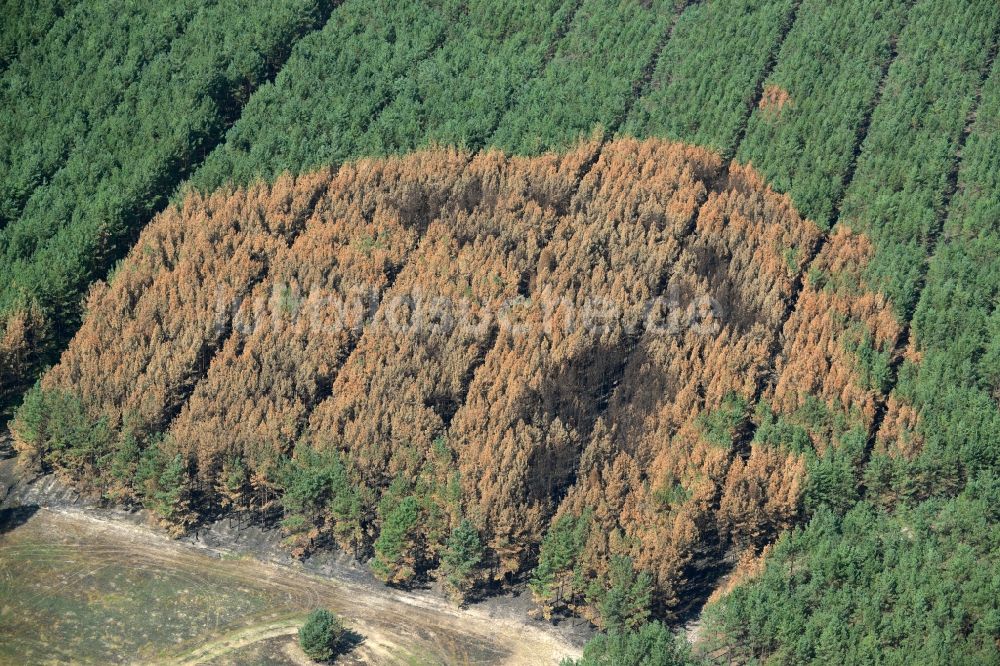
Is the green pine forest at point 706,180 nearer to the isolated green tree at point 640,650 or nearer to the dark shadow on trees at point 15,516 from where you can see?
the isolated green tree at point 640,650

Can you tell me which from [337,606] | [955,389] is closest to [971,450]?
[955,389]

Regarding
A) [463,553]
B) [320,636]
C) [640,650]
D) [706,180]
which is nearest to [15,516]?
[320,636]

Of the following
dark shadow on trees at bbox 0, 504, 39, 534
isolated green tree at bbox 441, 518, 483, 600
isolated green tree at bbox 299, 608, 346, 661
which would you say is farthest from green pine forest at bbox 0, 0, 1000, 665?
isolated green tree at bbox 299, 608, 346, 661

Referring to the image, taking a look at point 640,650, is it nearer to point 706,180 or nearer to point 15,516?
point 15,516

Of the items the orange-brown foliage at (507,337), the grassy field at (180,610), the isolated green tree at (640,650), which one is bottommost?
the grassy field at (180,610)

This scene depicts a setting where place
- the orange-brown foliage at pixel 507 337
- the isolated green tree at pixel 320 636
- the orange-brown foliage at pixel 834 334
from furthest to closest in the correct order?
1. the orange-brown foliage at pixel 834 334
2. the orange-brown foliage at pixel 507 337
3. the isolated green tree at pixel 320 636

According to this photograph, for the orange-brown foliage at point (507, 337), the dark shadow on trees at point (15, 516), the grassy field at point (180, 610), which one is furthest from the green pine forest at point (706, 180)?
the dark shadow on trees at point (15, 516)
